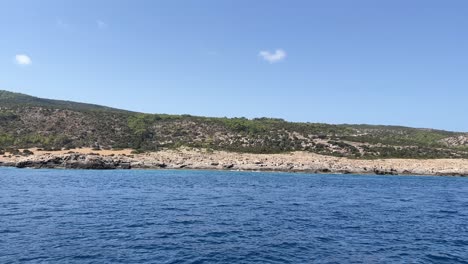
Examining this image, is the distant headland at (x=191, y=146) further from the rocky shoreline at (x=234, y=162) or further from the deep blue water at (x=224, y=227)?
Result: the deep blue water at (x=224, y=227)

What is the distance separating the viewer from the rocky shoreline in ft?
262

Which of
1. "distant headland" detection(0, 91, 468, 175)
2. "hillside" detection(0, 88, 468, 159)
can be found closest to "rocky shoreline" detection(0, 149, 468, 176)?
"distant headland" detection(0, 91, 468, 175)

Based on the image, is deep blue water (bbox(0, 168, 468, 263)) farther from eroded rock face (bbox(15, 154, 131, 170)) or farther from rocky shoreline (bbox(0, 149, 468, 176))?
rocky shoreline (bbox(0, 149, 468, 176))

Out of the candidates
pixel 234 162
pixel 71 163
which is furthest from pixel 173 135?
pixel 71 163

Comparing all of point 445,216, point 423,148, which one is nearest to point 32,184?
point 445,216

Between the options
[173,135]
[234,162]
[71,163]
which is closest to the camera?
[71,163]

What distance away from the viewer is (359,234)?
25.4 metres

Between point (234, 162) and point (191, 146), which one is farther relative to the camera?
point (191, 146)

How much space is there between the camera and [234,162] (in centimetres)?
8844

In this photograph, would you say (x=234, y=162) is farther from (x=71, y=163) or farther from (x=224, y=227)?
(x=224, y=227)

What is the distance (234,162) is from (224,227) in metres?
61.7

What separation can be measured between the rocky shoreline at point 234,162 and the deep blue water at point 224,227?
1400 inches

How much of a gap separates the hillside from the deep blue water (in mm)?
61872

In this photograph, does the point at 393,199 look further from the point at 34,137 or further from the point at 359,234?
the point at 34,137
